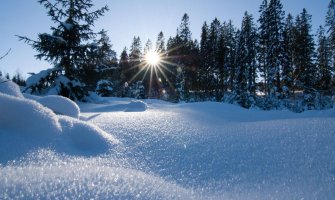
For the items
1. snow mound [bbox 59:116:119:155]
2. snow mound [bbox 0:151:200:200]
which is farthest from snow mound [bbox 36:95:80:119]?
snow mound [bbox 0:151:200:200]

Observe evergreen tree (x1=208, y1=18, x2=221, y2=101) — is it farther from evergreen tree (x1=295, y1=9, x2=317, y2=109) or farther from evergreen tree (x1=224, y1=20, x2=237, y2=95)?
evergreen tree (x1=295, y1=9, x2=317, y2=109)

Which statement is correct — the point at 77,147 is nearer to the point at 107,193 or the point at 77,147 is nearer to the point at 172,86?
the point at 107,193

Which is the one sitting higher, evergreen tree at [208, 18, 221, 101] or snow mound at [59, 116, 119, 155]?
evergreen tree at [208, 18, 221, 101]

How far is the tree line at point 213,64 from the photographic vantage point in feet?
37.0

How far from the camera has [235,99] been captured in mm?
17781

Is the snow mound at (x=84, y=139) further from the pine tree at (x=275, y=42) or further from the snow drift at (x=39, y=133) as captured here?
the pine tree at (x=275, y=42)

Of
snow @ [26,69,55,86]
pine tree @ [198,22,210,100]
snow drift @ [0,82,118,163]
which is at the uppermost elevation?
pine tree @ [198,22,210,100]

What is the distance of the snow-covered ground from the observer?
1494 mm

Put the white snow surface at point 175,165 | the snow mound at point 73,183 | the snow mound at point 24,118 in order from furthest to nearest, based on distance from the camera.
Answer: the snow mound at point 24,118
the white snow surface at point 175,165
the snow mound at point 73,183

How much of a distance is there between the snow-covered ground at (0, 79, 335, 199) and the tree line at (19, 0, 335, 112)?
8.41m

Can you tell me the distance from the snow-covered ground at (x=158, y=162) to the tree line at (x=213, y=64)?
841 centimetres

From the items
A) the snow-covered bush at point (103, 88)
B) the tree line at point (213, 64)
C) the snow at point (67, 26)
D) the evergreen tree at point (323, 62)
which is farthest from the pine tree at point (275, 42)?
the snow at point (67, 26)

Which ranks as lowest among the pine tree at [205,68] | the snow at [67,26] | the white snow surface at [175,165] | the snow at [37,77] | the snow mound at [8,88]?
the white snow surface at [175,165]

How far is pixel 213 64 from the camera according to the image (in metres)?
45.0
